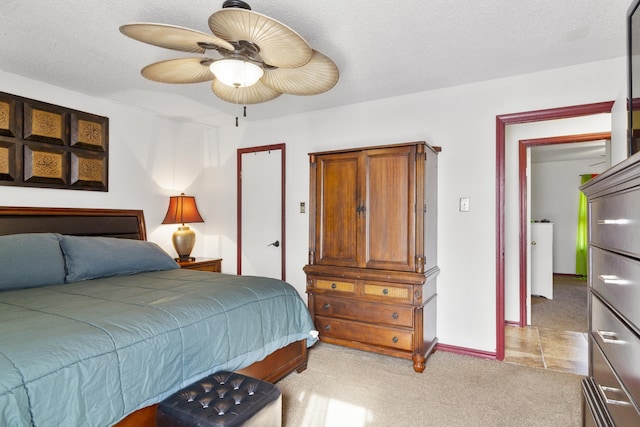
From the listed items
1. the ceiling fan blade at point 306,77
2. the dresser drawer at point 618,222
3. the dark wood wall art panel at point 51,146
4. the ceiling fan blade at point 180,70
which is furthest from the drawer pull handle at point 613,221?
the dark wood wall art panel at point 51,146

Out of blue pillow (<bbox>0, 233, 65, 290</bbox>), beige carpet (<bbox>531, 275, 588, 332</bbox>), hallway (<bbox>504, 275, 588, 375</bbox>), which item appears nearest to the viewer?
blue pillow (<bbox>0, 233, 65, 290</bbox>)

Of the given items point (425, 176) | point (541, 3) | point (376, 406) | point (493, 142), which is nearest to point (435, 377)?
point (376, 406)

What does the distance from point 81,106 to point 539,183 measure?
839 centimetres

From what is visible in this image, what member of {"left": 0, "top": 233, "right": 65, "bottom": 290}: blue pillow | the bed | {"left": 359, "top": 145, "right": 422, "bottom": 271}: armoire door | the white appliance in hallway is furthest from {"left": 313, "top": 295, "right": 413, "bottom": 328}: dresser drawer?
the white appliance in hallway

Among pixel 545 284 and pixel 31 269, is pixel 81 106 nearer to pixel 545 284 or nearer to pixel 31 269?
pixel 31 269

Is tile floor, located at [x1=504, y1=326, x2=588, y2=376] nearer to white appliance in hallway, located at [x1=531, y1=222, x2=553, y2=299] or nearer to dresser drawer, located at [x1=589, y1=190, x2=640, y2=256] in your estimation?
white appliance in hallway, located at [x1=531, y1=222, x2=553, y2=299]

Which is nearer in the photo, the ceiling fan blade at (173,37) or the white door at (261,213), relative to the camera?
the ceiling fan blade at (173,37)

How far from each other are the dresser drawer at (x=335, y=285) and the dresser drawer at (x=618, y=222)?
1890mm

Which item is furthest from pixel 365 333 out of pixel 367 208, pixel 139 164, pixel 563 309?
pixel 563 309

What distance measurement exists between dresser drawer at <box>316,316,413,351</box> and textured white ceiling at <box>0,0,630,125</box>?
6.92 feet

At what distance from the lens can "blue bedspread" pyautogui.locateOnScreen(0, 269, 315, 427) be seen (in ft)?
4.14

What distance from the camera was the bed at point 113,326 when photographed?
4.26ft

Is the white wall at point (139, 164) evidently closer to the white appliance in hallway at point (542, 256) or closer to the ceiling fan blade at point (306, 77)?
the ceiling fan blade at point (306, 77)

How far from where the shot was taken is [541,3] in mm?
1993
